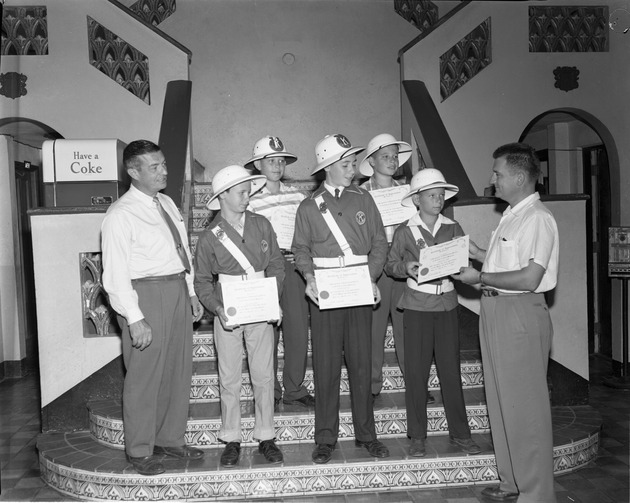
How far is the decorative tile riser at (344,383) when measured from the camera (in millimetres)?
4863

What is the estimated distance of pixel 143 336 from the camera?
12.9 ft

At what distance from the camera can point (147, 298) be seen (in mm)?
4031

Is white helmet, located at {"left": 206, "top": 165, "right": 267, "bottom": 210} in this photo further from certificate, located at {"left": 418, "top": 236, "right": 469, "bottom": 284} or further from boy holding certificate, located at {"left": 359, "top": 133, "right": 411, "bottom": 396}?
certificate, located at {"left": 418, "top": 236, "right": 469, "bottom": 284}

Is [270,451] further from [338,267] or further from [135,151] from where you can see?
[135,151]

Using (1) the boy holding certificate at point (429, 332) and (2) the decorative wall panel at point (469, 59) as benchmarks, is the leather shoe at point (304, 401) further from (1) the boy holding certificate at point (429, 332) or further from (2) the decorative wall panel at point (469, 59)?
(2) the decorative wall panel at point (469, 59)

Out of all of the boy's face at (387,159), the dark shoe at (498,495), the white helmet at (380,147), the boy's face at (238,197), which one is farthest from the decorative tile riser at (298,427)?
the white helmet at (380,147)

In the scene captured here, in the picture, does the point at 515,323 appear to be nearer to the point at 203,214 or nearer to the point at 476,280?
the point at 476,280

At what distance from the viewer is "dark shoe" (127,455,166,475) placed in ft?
13.1

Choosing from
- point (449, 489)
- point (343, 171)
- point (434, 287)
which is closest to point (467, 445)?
point (449, 489)

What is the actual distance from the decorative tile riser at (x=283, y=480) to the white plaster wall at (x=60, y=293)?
0.86 metres

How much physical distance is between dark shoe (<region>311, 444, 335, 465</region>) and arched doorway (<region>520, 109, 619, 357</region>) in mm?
4873

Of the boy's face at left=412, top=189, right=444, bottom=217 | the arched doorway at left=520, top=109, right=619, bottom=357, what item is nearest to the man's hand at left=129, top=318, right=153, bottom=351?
the boy's face at left=412, top=189, right=444, bottom=217

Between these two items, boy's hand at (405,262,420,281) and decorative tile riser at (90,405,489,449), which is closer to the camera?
boy's hand at (405,262,420,281)

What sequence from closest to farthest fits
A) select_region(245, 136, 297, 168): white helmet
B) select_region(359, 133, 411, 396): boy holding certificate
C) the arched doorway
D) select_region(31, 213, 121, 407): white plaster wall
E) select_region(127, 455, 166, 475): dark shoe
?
select_region(127, 455, 166, 475): dark shoe
select_region(245, 136, 297, 168): white helmet
select_region(359, 133, 411, 396): boy holding certificate
select_region(31, 213, 121, 407): white plaster wall
the arched doorway
